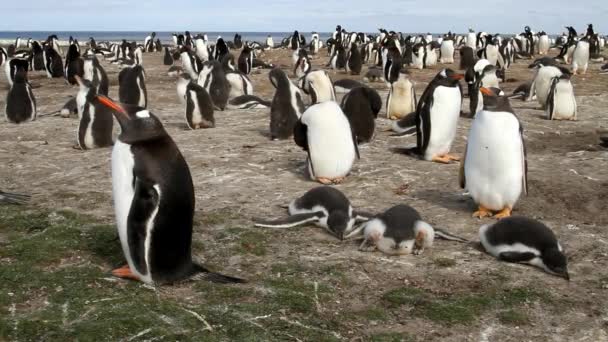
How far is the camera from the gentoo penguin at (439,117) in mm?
8930

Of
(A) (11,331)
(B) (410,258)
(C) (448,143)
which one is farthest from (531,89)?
(A) (11,331)

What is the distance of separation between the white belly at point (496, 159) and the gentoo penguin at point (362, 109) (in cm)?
312

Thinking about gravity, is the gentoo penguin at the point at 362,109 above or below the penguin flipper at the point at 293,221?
above

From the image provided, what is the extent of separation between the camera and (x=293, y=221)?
6176 mm

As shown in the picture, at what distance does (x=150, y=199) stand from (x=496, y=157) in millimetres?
3456

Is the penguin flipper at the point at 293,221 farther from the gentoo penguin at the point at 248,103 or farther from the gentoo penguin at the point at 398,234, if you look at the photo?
the gentoo penguin at the point at 248,103

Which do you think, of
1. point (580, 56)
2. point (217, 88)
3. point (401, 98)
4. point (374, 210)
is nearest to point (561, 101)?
point (401, 98)

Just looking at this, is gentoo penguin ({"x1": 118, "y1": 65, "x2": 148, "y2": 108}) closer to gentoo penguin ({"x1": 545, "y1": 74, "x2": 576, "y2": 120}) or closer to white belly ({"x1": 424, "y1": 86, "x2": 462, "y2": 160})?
white belly ({"x1": 424, "y1": 86, "x2": 462, "y2": 160})

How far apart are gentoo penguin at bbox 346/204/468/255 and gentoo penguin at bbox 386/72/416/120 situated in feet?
23.0

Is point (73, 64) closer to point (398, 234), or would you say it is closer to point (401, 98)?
point (401, 98)

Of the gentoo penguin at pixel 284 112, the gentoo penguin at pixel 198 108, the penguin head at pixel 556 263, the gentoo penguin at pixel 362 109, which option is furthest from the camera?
the gentoo penguin at pixel 198 108

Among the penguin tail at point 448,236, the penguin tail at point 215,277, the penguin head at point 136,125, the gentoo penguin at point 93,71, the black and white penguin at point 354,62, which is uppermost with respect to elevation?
the penguin head at point 136,125

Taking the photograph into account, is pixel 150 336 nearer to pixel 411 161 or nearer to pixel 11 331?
pixel 11 331

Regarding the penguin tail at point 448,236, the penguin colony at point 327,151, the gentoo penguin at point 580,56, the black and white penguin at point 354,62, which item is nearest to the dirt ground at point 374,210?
the penguin tail at point 448,236
